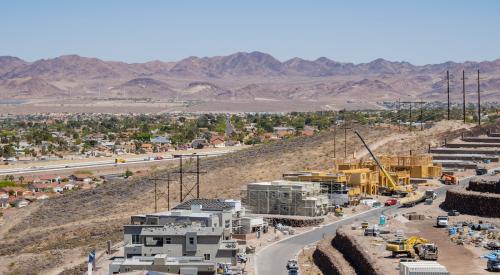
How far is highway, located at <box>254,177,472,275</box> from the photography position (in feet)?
114

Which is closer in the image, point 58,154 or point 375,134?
point 375,134

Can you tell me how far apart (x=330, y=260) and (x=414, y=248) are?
119 inches

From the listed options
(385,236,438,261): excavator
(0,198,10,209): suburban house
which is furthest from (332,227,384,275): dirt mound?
(0,198,10,209): suburban house

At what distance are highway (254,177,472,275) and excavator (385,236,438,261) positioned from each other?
13.3 ft

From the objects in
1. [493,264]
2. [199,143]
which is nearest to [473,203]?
[493,264]

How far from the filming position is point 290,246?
128 ft

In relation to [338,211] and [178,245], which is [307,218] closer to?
[338,211]

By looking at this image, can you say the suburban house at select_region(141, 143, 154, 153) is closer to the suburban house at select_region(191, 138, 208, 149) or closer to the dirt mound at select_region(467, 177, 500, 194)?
the suburban house at select_region(191, 138, 208, 149)

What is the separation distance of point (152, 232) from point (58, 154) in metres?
64.8

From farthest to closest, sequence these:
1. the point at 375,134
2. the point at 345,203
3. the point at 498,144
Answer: the point at 375,134 < the point at 498,144 < the point at 345,203

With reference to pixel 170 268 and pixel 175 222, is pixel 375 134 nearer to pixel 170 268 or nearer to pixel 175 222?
pixel 175 222

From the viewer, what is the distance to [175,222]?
3897cm

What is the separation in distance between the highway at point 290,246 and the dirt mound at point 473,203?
2836mm

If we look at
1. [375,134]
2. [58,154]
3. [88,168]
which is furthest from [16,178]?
[375,134]
